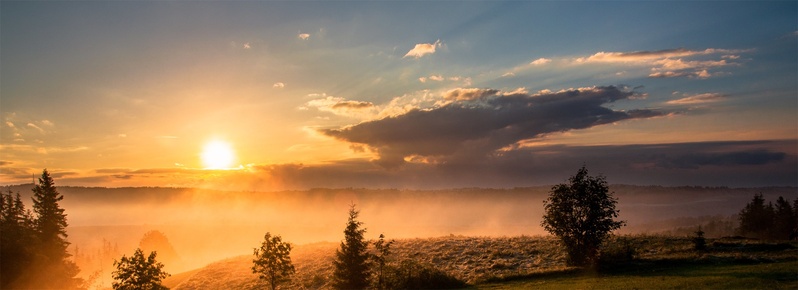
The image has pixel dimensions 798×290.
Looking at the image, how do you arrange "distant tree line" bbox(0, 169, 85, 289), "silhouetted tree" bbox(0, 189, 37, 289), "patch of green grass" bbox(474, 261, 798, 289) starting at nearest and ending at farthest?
"patch of green grass" bbox(474, 261, 798, 289) < "silhouetted tree" bbox(0, 189, 37, 289) < "distant tree line" bbox(0, 169, 85, 289)

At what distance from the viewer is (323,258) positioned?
78.2 metres

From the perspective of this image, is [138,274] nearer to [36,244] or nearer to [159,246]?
[36,244]

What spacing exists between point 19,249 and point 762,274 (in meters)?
78.2

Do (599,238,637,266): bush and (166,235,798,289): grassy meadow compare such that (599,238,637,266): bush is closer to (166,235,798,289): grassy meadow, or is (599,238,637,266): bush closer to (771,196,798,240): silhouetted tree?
(166,235,798,289): grassy meadow

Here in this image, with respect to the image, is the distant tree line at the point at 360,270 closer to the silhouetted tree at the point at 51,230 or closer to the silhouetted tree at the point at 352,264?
the silhouetted tree at the point at 352,264

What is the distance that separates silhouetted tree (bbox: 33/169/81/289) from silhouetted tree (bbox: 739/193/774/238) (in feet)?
419

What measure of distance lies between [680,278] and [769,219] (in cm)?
7782

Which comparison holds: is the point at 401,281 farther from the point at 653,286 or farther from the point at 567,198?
the point at 653,286

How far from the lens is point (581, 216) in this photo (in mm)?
52312

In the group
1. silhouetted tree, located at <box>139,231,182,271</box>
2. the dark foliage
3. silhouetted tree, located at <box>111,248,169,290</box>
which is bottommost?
silhouetted tree, located at <box>139,231,182,271</box>

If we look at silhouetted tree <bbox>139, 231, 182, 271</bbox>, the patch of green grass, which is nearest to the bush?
the patch of green grass

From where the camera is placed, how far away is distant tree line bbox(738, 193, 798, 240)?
89.7 m

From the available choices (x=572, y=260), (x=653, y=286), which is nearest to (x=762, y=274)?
(x=653, y=286)

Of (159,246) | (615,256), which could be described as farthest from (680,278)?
(159,246)
